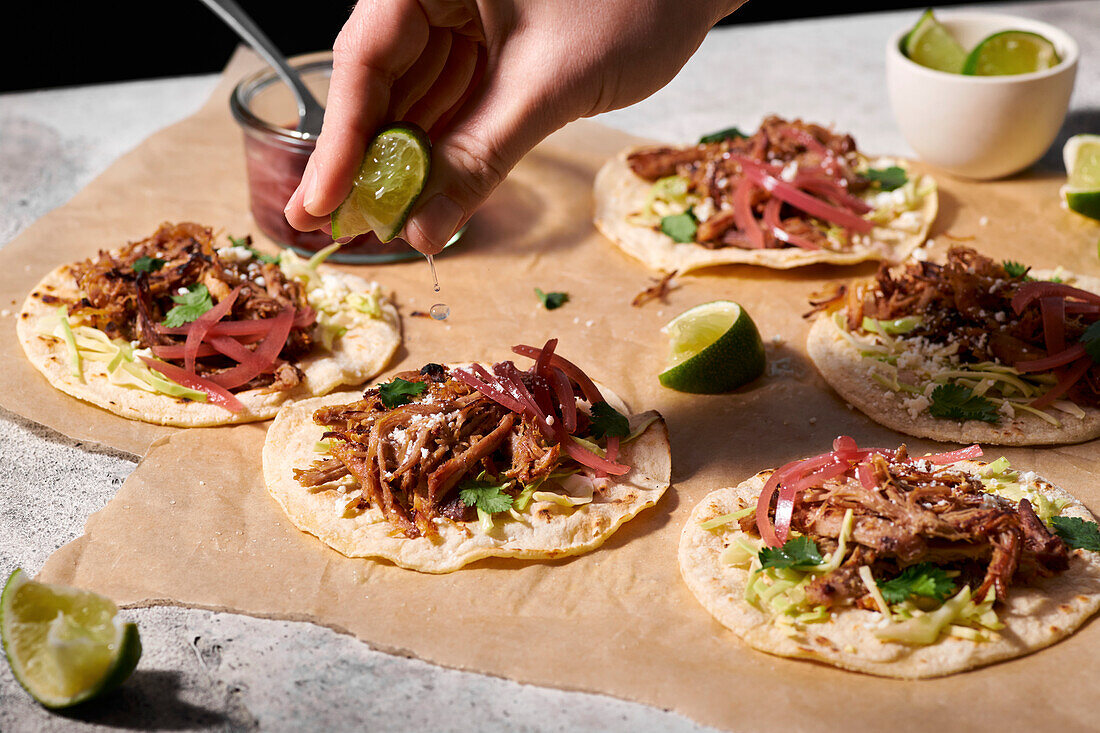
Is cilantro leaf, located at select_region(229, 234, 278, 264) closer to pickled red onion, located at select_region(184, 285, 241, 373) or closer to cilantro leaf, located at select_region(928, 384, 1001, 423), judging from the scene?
pickled red onion, located at select_region(184, 285, 241, 373)

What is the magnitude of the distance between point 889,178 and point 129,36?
633 cm

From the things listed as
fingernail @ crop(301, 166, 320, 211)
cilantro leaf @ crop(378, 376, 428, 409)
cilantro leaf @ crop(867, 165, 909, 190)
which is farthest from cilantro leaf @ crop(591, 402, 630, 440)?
cilantro leaf @ crop(867, 165, 909, 190)

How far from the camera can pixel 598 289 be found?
16.0ft

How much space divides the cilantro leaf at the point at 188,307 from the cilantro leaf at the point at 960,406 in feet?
9.91

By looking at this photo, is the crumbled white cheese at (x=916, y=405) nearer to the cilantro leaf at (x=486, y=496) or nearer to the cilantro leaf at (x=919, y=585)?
the cilantro leaf at (x=919, y=585)

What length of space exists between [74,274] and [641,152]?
3.06m

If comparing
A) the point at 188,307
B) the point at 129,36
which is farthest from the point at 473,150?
the point at 129,36

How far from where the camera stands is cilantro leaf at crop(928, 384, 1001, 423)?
3863mm

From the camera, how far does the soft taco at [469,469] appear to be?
3.35 m

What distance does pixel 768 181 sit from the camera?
197 inches

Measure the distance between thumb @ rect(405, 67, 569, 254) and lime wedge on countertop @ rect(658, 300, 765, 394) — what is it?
1275mm

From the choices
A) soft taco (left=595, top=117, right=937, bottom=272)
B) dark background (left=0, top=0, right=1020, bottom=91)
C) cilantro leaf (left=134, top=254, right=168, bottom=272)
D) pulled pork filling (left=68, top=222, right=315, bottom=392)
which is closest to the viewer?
pulled pork filling (left=68, top=222, right=315, bottom=392)

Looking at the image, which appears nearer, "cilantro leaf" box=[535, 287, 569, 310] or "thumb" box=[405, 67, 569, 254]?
"thumb" box=[405, 67, 569, 254]

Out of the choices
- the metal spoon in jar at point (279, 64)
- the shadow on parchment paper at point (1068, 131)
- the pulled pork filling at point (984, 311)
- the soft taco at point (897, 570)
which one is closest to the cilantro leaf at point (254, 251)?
the metal spoon in jar at point (279, 64)
